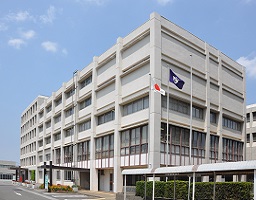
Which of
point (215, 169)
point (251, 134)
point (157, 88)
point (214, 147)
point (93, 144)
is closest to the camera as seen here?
point (215, 169)

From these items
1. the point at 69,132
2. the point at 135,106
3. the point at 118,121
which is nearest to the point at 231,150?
the point at 135,106

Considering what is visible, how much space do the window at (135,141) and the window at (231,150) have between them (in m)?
13.5

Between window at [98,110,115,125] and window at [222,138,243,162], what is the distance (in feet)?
48.6

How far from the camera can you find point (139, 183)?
2689 centimetres

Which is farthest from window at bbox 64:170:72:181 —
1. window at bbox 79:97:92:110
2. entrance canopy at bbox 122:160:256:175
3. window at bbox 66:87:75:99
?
entrance canopy at bbox 122:160:256:175

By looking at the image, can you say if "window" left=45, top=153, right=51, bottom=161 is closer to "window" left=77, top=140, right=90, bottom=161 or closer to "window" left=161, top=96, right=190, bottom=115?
"window" left=77, top=140, right=90, bottom=161

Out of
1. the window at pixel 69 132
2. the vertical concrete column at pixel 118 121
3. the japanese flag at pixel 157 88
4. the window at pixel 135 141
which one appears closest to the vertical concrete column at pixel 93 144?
the vertical concrete column at pixel 118 121

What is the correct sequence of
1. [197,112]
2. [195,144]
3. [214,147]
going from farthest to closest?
[214,147]
[197,112]
[195,144]

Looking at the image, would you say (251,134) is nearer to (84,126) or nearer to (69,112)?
(84,126)

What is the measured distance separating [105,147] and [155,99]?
13.4m

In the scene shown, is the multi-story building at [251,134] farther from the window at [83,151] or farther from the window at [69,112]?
the window at [69,112]

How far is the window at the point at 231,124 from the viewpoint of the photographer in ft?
151

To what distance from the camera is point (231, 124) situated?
4747 cm

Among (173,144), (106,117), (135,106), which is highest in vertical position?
(135,106)
